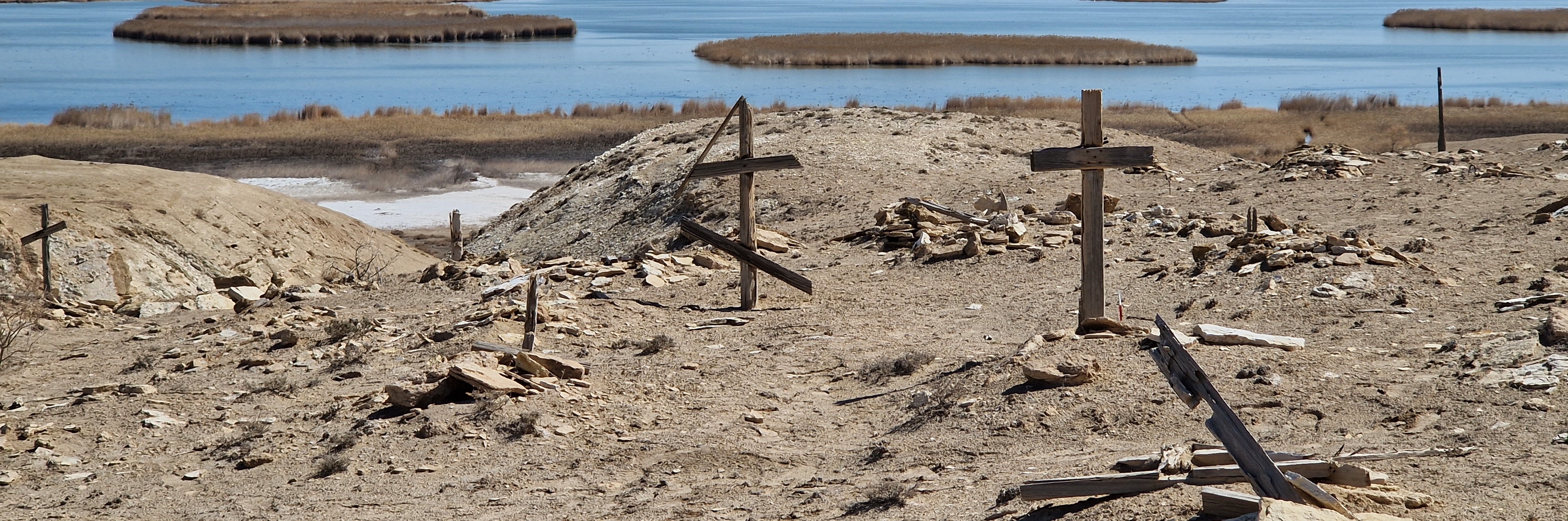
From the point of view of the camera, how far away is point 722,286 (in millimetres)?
15227

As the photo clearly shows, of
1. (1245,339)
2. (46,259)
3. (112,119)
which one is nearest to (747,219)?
(1245,339)

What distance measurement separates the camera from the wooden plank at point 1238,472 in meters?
6.05

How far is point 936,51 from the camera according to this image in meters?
70.8

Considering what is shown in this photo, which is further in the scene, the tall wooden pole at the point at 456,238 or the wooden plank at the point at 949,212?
the tall wooden pole at the point at 456,238

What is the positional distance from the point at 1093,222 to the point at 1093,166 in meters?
0.56

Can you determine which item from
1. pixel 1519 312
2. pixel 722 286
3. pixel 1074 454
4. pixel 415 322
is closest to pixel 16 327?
pixel 415 322

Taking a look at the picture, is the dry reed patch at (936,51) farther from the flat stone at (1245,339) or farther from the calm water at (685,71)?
the flat stone at (1245,339)

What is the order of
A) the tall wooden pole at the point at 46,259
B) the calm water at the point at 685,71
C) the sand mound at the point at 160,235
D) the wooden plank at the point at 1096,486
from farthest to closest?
the calm water at the point at 685,71 → the sand mound at the point at 160,235 → the tall wooden pole at the point at 46,259 → the wooden plank at the point at 1096,486

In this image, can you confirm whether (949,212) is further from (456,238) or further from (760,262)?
(456,238)

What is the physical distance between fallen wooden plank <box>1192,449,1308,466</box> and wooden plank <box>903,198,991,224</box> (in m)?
11.0

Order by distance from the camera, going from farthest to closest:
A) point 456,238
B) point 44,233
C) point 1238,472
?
point 456,238 < point 44,233 < point 1238,472

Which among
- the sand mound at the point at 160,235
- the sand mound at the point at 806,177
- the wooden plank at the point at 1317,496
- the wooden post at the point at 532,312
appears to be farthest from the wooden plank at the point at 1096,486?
the sand mound at the point at 160,235

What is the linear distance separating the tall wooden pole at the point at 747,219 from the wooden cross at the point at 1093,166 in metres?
3.55

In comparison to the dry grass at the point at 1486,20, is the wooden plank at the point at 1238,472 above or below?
below
